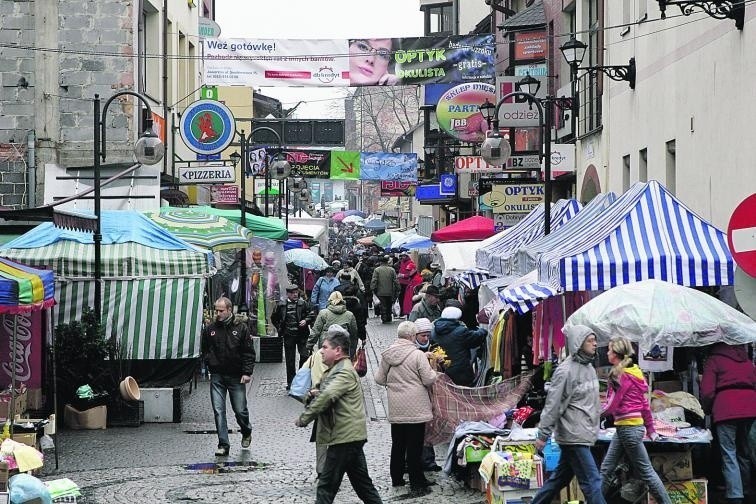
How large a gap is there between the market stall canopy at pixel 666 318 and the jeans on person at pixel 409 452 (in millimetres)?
1981

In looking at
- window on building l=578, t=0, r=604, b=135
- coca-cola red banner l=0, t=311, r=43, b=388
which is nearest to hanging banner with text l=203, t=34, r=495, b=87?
window on building l=578, t=0, r=604, b=135

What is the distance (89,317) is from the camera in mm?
18000

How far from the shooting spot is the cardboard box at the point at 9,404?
556 inches

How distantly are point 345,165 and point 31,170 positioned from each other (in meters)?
24.4

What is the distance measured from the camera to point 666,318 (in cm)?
1186

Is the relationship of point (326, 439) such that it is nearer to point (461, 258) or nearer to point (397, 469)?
point (397, 469)

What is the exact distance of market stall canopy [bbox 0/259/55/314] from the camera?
13184mm

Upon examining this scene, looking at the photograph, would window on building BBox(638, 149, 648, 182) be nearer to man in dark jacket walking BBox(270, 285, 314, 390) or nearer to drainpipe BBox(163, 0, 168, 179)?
man in dark jacket walking BBox(270, 285, 314, 390)

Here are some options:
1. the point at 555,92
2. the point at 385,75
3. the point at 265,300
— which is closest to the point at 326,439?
the point at 265,300

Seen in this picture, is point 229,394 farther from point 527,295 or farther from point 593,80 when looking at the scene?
point 593,80

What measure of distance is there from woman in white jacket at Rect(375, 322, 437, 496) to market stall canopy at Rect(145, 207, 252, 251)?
391 inches

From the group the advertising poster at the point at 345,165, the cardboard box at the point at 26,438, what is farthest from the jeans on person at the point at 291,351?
the advertising poster at the point at 345,165

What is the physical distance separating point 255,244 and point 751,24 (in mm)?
17468

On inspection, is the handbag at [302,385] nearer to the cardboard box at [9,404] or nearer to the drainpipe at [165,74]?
the cardboard box at [9,404]
